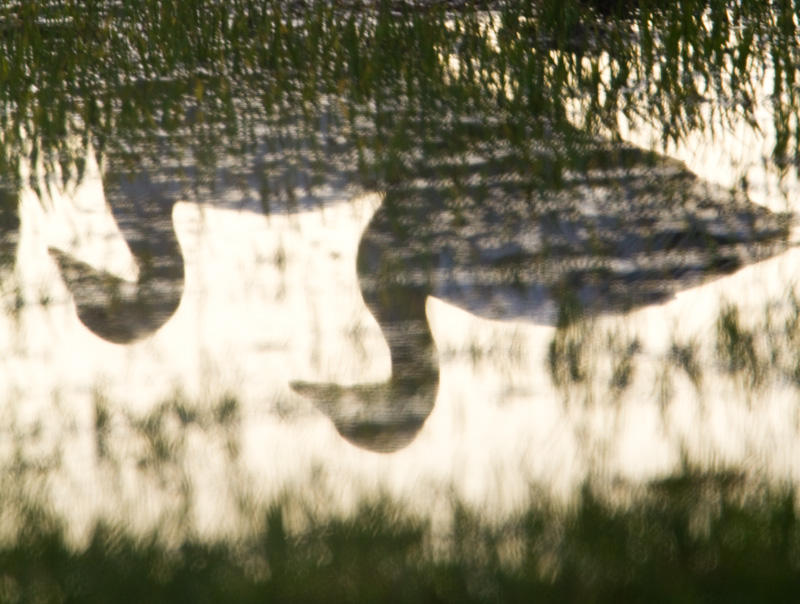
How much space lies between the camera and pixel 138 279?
263cm

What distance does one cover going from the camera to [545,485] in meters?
1.72

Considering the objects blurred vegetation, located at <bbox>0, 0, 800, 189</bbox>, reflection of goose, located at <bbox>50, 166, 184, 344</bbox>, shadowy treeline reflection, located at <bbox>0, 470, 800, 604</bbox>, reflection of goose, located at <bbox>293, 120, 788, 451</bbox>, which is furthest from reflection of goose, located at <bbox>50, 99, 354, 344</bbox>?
shadowy treeline reflection, located at <bbox>0, 470, 800, 604</bbox>

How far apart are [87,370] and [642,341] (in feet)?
3.35

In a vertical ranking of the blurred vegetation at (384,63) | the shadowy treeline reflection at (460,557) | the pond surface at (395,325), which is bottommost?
the shadowy treeline reflection at (460,557)

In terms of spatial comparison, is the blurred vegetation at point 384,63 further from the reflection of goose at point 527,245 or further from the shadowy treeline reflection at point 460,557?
the shadowy treeline reflection at point 460,557

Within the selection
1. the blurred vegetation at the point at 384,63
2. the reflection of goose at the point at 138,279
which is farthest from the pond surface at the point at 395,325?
the blurred vegetation at the point at 384,63

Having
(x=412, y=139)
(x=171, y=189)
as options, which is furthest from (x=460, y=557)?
(x=412, y=139)

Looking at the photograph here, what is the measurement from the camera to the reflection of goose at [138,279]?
7.88 ft

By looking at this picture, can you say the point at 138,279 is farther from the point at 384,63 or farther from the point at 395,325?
the point at 384,63

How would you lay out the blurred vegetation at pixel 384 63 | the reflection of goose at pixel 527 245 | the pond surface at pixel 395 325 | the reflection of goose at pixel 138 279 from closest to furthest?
the pond surface at pixel 395 325, the reflection of goose at pixel 527 245, the reflection of goose at pixel 138 279, the blurred vegetation at pixel 384 63

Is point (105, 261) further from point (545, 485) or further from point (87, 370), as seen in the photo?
point (545, 485)

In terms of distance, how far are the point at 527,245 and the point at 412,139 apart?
1019mm

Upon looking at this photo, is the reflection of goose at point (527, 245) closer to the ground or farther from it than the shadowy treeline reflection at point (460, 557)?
farther from it

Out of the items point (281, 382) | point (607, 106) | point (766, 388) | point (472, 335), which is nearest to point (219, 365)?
point (281, 382)
